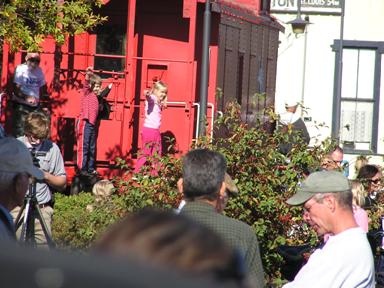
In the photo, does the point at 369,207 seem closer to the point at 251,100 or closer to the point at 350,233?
the point at 350,233

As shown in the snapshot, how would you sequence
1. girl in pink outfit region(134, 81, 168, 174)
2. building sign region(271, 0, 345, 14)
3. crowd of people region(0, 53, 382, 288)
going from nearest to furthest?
crowd of people region(0, 53, 382, 288) → girl in pink outfit region(134, 81, 168, 174) → building sign region(271, 0, 345, 14)

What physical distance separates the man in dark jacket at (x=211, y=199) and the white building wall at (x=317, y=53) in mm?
23326

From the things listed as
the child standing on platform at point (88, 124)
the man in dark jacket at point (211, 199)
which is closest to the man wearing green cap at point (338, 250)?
the man in dark jacket at point (211, 199)

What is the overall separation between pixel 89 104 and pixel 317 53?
1399cm

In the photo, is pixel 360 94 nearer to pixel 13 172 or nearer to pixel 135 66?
pixel 135 66

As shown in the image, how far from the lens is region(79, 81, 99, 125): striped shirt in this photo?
15328 millimetres

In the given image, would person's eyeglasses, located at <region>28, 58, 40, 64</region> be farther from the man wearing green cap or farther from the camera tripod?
the man wearing green cap

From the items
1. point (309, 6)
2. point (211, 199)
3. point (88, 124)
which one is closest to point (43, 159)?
point (211, 199)

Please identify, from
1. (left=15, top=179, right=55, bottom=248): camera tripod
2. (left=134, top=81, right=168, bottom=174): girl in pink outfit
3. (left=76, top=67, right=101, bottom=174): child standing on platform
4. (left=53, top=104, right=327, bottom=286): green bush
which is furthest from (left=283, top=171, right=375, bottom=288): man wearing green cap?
(left=76, top=67, right=101, bottom=174): child standing on platform

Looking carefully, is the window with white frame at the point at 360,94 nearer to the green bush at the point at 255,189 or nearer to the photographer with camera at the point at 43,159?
the green bush at the point at 255,189

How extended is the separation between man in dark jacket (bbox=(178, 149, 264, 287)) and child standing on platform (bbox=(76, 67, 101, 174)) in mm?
10694

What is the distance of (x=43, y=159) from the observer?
27.2 feet

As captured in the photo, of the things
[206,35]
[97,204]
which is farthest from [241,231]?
[206,35]

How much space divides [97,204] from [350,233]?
485 cm
